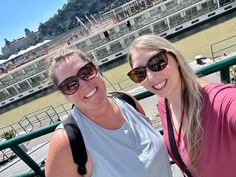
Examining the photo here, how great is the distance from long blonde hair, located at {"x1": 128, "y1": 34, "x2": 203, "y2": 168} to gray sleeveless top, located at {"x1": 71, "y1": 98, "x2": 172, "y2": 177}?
269 millimetres

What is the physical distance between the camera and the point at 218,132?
141 centimetres

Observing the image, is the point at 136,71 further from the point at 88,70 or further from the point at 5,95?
the point at 5,95

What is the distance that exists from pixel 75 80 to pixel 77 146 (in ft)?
1.16

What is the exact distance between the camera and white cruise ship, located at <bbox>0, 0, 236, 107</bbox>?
3067cm

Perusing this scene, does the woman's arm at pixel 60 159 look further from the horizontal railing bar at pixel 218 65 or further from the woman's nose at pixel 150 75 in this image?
the horizontal railing bar at pixel 218 65

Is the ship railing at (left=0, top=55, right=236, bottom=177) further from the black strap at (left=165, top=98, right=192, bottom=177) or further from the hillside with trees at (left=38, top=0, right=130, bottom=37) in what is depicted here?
the hillside with trees at (left=38, top=0, right=130, bottom=37)

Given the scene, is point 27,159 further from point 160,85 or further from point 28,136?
point 160,85

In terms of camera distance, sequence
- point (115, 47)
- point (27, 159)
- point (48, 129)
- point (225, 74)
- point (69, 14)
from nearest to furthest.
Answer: point (225, 74) < point (48, 129) < point (27, 159) < point (115, 47) < point (69, 14)

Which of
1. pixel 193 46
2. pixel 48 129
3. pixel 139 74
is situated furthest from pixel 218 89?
pixel 193 46

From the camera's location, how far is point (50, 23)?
152625 millimetres

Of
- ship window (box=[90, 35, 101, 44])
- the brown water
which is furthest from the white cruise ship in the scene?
the brown water

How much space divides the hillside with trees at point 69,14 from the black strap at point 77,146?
13943cm

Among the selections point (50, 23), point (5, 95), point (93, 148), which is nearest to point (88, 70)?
point (93, 148)

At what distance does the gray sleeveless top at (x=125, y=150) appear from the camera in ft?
5.49
